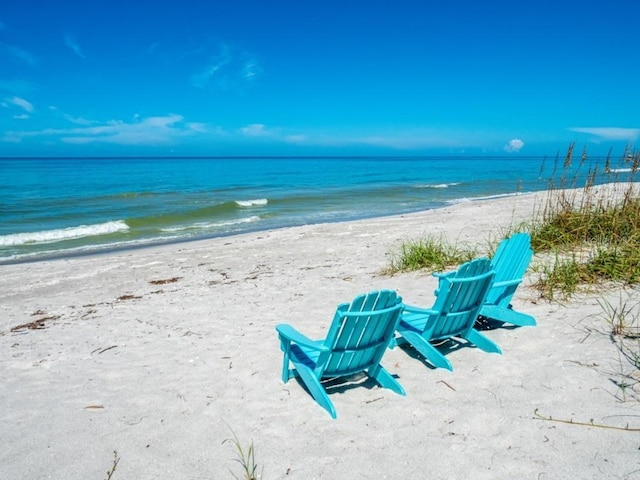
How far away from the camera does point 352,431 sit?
324 centimetres

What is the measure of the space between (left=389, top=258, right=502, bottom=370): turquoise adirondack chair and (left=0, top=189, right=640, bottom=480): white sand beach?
138 mm

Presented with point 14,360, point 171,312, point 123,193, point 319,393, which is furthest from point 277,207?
point 319,393

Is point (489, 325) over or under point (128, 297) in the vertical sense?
over

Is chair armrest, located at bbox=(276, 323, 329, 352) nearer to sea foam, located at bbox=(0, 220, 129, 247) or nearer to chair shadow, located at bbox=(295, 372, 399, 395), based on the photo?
chair shadow, located at bbox=(295, 372, 399, 395)

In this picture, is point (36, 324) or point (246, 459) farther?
point (36, 324)

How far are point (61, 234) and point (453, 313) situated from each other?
51.6 ft

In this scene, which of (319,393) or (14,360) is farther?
(14,360)

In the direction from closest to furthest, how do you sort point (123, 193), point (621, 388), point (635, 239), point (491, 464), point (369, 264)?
point (491, 464) < point (621, 388) < point (635, 239) < point (369, 264) < point (123, 193)

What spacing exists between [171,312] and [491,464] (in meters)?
4.70

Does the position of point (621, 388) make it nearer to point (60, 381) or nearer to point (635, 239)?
point (635, 239)

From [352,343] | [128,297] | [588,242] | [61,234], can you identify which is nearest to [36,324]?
[128,297]

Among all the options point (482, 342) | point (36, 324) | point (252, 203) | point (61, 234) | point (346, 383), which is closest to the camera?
point (346, 383)

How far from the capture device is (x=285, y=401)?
12.1ft

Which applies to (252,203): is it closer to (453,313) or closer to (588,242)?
(588,242)
